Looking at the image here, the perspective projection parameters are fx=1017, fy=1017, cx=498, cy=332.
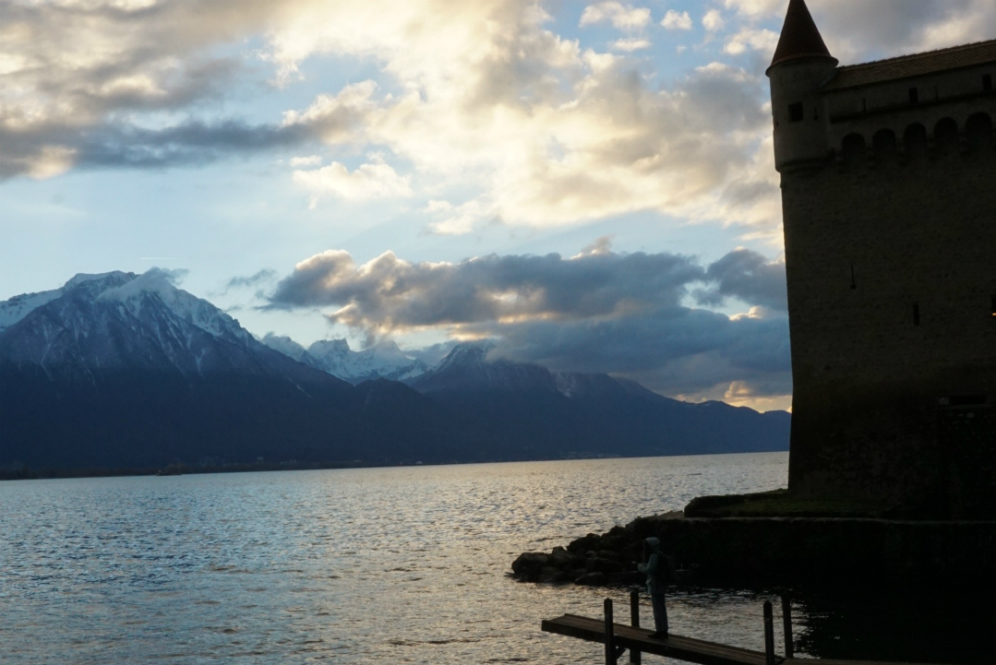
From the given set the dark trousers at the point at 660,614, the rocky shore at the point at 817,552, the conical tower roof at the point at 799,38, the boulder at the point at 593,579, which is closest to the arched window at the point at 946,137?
the conical tower roof at the point at 799,38

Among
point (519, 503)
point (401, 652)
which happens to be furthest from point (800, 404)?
point (519, 503)

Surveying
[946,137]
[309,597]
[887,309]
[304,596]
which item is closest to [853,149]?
[946,137]

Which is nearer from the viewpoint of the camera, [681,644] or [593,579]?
[681,644]

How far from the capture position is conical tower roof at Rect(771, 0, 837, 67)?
45312mm

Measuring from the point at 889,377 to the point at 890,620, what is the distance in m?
13.1

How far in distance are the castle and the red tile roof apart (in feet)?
0.29

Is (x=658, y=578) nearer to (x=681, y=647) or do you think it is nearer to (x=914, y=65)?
(x=681, y=647)

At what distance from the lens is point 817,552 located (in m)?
37.8

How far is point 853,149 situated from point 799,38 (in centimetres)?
597

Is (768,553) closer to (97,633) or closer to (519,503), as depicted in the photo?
(97,633)

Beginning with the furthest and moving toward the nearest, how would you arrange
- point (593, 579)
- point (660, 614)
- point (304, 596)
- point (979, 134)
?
1. point (304, 596)
2. point (593, 579)
3. point (979, 134)
4. point (660, 614)

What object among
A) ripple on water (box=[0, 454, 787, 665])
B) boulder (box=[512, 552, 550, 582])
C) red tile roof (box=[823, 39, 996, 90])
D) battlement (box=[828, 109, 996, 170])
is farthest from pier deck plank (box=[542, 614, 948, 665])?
red tile roof (box=[823, 39, 996, 90])

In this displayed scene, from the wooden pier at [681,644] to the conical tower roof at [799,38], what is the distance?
28.3 meters

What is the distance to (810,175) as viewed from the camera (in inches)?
1759
